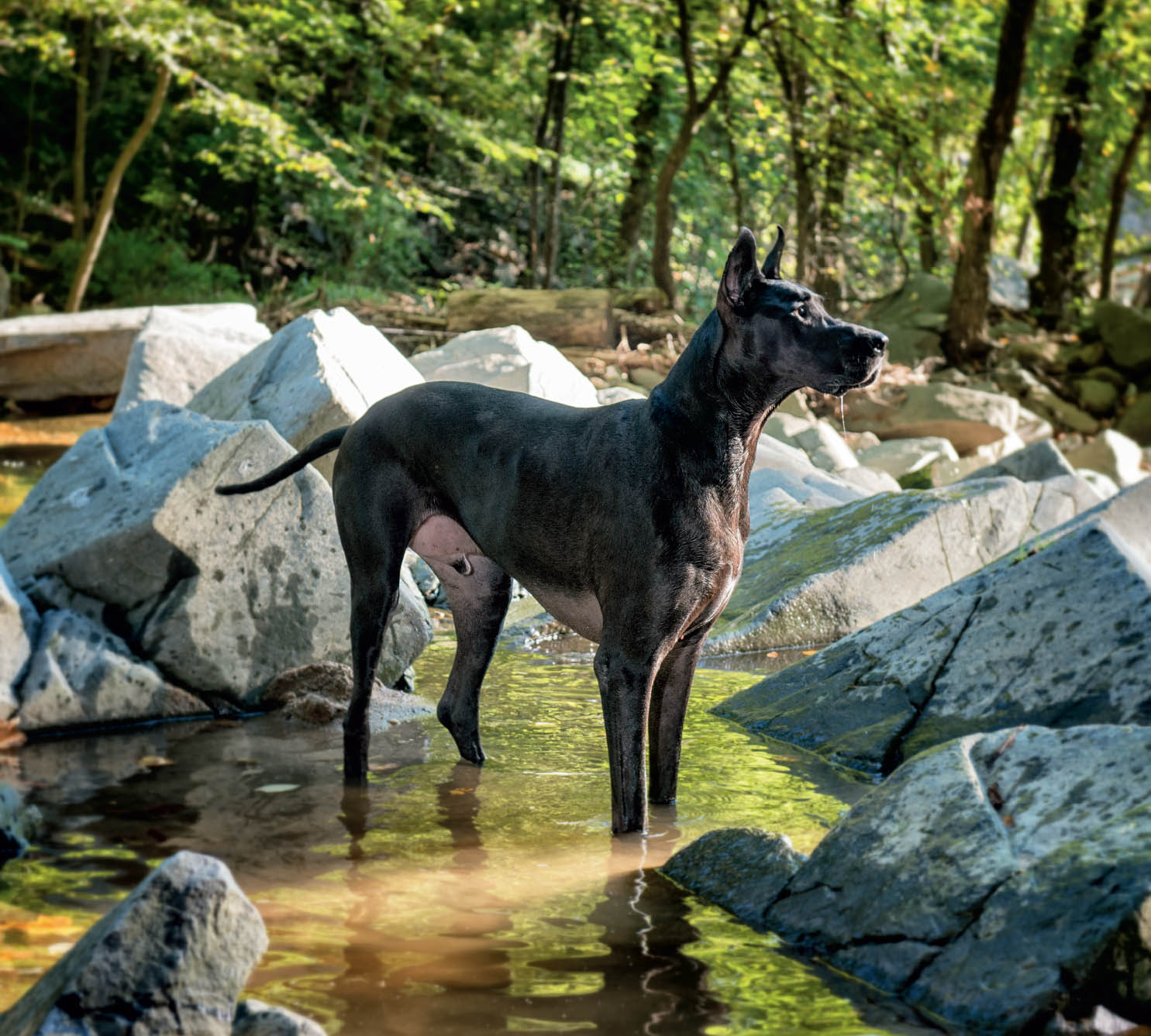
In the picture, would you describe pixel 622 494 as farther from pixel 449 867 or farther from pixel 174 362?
pixel 174 362

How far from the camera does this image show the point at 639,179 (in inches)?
1001

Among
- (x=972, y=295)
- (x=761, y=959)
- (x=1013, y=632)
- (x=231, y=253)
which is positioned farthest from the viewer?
(x=231, y=253)

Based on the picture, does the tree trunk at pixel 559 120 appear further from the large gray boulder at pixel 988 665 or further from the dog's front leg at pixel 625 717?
the dog's front leg at pixel 625 717

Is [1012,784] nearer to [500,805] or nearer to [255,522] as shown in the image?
[500,805]

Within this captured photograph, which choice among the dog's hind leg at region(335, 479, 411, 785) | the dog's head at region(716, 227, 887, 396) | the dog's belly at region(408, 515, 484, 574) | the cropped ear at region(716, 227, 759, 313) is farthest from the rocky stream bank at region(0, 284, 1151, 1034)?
the cropped ear at region(716, 227, 759, 313)

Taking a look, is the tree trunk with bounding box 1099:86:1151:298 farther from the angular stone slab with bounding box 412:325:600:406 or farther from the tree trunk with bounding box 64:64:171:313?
the angular stone slab with bounding box 412:325:600:406

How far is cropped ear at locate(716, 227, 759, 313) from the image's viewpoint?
4.64 m

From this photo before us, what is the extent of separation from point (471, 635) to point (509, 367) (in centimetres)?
558

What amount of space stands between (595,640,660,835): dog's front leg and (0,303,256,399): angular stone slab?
1418 cm

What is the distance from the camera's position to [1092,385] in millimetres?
23719

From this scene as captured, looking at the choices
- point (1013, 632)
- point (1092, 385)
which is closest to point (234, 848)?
point (1013, 632)

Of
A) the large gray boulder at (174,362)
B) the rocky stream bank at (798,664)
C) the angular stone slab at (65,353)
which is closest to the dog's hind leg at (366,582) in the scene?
the rocky stream bank at (798,664)

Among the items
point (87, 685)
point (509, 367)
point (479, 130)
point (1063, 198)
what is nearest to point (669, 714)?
point (87, 685)

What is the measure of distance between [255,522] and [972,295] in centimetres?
1686
